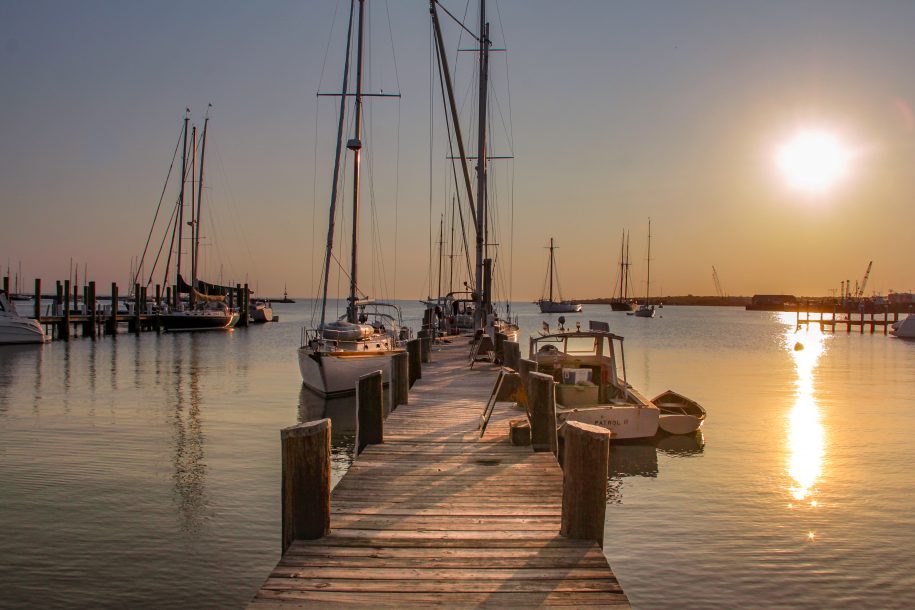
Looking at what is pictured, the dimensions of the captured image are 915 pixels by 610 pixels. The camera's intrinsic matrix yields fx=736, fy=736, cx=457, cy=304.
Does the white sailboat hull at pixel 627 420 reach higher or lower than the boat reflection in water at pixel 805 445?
higher

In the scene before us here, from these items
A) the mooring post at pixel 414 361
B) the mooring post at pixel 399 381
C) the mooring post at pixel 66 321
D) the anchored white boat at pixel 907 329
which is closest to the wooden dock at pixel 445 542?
the mooring post at pixel 399 381

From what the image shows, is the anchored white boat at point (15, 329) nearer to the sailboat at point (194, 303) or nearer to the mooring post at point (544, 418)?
the sailboat at point (194, 303)

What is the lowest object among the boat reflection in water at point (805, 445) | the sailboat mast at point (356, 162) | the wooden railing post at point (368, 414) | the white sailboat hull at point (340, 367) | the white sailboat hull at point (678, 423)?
the boat reflection in water at point (805, 445)

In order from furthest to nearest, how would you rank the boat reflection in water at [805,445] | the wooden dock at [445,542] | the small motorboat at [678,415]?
1. the small motorboat at [678,415]
2. the boat reflection in water at [805,445]
3. the wooden dock at [445,542]

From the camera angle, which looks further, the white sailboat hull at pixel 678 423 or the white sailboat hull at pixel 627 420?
the white sailboat hull at pixel 678 423

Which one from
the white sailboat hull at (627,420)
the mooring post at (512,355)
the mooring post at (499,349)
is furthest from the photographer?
the mooring post at (499,349)

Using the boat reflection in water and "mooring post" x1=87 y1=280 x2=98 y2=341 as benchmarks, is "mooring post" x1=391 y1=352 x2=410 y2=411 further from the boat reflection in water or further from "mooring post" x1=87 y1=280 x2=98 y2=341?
"mooring post" x1=87 y1=280 x2=98 y2=341

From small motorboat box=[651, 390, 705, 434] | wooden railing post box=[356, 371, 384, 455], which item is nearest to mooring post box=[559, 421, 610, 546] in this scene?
wooden railing post box=[356, 371, 384, 455]

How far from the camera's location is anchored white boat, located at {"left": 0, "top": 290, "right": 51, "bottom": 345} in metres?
49.7

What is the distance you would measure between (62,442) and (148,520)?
7894 mm

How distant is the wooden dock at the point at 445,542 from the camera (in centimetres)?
574

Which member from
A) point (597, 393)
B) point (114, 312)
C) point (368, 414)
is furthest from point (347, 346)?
point (114, 312)

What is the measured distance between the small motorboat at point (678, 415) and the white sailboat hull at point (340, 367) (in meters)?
9.28

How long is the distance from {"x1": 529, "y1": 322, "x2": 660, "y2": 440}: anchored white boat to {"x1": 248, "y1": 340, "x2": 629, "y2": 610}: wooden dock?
6.60 meters
